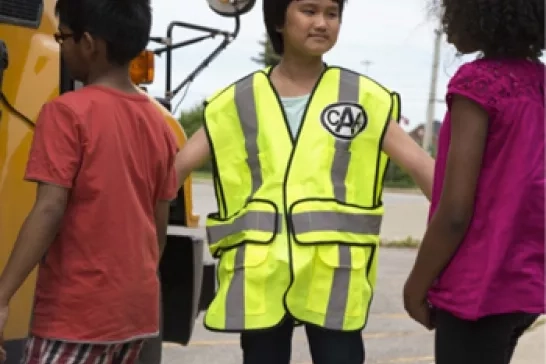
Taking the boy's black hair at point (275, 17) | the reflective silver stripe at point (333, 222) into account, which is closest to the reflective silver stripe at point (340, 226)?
the reflective silver stripe at point (333, 222)

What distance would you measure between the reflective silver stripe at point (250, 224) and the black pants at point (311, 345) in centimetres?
27

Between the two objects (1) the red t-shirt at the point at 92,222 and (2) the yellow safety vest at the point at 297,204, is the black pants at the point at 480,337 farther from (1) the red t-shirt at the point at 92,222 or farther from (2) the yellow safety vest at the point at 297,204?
(1) the red t-shirt at the point at 92,222

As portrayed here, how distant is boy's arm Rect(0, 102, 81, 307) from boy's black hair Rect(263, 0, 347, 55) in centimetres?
83

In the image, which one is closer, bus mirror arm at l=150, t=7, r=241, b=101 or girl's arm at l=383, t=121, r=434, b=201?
girl's arm at l=383, t=121, r=434, b=201

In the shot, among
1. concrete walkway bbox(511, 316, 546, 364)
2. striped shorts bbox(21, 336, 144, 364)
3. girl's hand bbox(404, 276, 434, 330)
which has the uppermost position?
girl's hand bbox(404, 276, 434, 330)

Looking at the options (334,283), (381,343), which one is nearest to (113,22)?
(334,283)

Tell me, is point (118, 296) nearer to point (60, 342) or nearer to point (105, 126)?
point (60, 342)

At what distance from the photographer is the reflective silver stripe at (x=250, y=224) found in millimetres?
3010

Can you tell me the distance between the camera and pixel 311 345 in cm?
314

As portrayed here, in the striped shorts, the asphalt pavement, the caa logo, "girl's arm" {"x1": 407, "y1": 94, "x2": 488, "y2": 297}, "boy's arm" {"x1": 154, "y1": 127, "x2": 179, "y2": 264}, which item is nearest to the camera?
"girl's arm" {"x1": 407, "y1": 94, "x2": 488, "y2": 297}

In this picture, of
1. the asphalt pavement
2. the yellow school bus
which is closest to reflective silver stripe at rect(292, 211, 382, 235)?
the yellow school bus

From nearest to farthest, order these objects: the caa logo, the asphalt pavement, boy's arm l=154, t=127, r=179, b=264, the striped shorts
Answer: the striped shorts
boy's arm l=154, t=127, r=179, b=264
the caa logo
the asphalt pavement

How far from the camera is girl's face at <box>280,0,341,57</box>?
314 cm

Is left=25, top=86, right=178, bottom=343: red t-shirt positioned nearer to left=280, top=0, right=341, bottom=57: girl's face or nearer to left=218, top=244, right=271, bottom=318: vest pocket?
left=218, top=244, right=271, bottom=318: vest pocket
